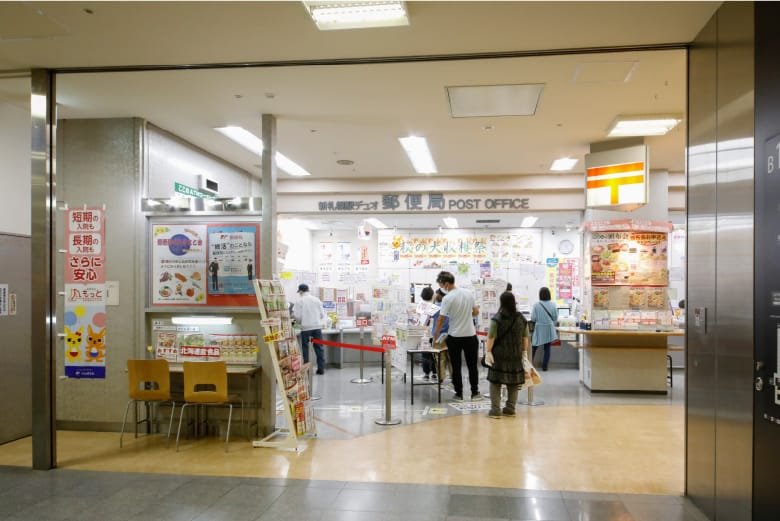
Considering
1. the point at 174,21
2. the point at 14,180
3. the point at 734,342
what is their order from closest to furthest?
the point at 734,342, the point at 174,21, the point at 14,180

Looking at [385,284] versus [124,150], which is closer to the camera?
[124,150]

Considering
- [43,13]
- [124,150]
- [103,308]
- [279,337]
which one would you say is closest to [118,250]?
[103,308]

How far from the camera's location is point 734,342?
3240mm

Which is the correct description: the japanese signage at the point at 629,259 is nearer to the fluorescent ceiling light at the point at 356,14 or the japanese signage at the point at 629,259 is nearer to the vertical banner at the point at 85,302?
the fluorescent ceiling light at the point at 356,14

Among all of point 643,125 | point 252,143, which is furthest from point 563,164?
point 252,143

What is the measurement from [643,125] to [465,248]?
7232 mm

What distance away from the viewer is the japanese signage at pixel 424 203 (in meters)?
9.40

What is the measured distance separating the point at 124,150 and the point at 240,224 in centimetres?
161

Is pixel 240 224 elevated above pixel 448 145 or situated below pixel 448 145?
below

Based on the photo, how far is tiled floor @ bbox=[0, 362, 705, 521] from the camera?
3.75 meters

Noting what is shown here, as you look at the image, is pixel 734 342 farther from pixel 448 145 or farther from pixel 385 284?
pixel 385 284

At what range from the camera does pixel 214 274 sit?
572 cm

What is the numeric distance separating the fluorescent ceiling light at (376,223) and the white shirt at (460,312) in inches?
204

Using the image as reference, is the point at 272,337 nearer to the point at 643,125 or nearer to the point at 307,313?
the point at 307,313
